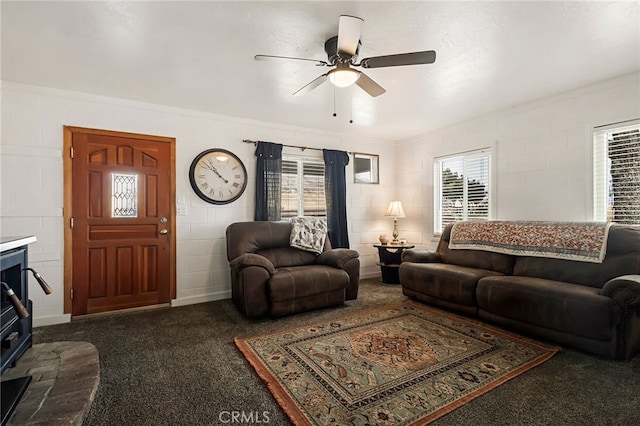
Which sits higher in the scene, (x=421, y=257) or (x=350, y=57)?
(x=350, y=57)

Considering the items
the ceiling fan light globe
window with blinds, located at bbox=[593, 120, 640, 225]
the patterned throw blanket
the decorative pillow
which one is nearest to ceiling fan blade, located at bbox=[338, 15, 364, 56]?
the ceiling fan light globe

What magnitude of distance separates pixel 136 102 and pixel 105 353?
2.67m

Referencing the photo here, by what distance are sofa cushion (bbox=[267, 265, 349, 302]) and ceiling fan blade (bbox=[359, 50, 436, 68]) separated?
212cm

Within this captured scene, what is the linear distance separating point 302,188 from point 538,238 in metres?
3.03

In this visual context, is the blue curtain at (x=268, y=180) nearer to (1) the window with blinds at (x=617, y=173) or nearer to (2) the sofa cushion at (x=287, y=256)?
(2) the sofa cushion at (x=287, y=256)

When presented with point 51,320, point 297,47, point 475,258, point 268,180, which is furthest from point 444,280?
point 51,320

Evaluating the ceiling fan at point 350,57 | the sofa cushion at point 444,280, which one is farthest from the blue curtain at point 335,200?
the ceiling fan at point 350,57

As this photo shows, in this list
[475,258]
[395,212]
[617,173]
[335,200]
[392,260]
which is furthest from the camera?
[395,212]

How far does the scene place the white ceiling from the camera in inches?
78.2

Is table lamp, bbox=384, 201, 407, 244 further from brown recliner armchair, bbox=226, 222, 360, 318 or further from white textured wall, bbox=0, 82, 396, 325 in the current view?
brown recliner armchair, bbox=226, 222, 360, 318

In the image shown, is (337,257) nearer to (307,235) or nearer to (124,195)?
(307,235)

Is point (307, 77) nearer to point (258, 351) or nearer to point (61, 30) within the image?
point (61, 30)

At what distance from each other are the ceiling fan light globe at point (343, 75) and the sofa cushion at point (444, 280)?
2.26 meters

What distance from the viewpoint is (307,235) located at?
4020mm
